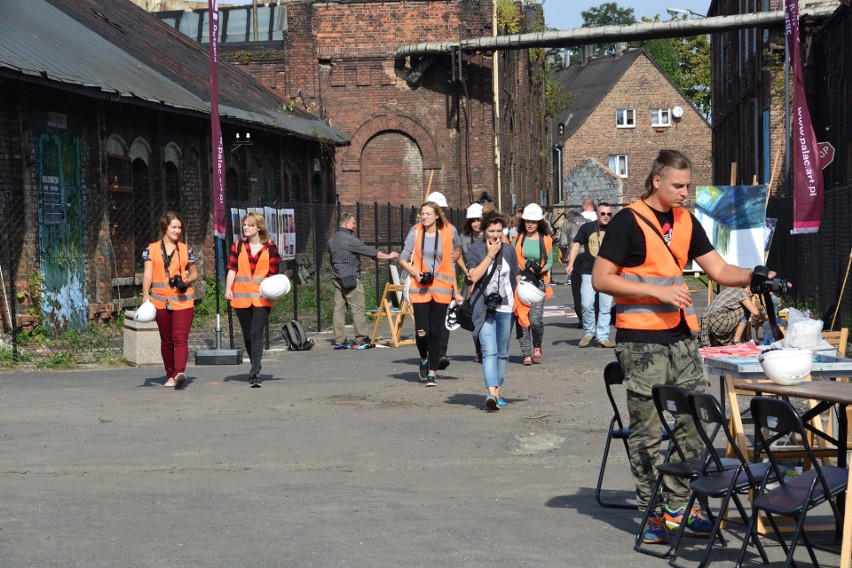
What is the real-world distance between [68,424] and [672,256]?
20.7ft

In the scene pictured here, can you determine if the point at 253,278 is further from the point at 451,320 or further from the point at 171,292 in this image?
the point at 451,320

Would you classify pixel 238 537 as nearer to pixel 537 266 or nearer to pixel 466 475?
pixel 466 475

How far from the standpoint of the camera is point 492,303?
12.1m

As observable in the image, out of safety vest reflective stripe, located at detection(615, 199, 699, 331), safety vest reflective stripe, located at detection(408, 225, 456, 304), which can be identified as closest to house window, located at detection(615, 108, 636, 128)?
safety vest reflective stripe, located at detection(408, 225, 456, 304)

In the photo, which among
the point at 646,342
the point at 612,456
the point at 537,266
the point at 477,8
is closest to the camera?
the point at 646,342

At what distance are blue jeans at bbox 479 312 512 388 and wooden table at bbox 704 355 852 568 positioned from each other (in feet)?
13.0

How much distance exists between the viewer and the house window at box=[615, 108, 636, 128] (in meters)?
82.1

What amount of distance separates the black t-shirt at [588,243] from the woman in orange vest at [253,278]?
17.2ft

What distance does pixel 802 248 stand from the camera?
73.8 ft

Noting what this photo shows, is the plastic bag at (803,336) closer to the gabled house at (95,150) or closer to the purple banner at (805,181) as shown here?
the purple banner at (805,181)

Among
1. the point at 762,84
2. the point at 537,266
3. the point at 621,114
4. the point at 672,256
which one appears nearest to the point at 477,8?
the point at 762,84

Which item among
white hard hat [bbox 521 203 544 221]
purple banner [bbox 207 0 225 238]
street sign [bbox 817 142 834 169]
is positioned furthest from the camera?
street sign [bbox 817 142 834 169]

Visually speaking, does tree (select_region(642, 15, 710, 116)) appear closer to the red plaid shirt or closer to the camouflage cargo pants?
the red plaid shirt

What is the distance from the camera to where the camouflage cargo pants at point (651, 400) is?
7.03m
